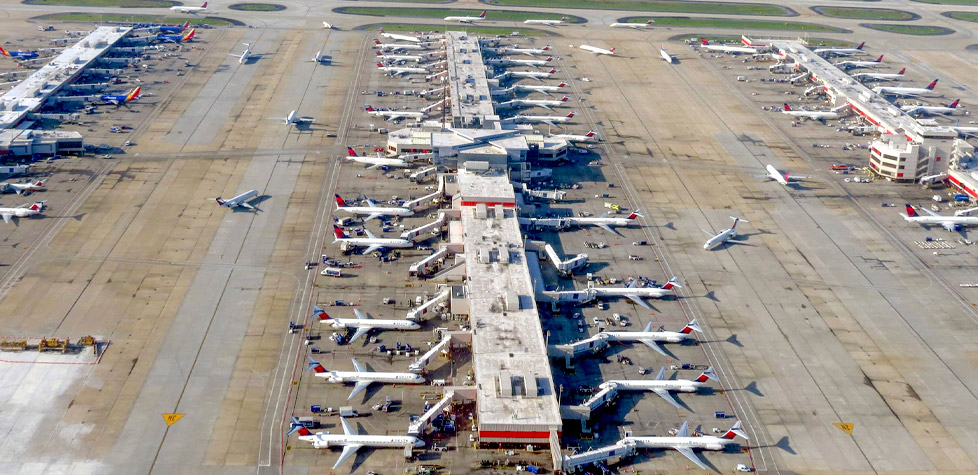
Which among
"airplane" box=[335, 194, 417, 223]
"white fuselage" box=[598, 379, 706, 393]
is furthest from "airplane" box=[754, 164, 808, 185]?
"white fuselage" box=[598, 379, 706, 393]

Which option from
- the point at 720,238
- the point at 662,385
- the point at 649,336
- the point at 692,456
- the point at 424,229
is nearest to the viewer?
the point at 692,456

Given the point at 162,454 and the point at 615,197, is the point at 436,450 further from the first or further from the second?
the point at 615,197

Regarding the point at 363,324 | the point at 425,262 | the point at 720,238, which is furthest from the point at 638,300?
the point at 363,324

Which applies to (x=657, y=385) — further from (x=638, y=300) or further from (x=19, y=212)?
(x=19, y=212)

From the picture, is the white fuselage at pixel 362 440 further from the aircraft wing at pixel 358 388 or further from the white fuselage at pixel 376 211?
the white fuselage at pixel 376 211

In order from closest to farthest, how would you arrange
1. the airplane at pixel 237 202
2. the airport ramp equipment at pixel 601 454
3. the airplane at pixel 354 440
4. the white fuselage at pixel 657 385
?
the airport ramp equipment at pixel 601 454, the airplane at pixel 354 440, the white fuselage at pixel 657 385, the airplane at pixel 237 202

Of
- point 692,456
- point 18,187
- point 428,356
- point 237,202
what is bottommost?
point 692,456

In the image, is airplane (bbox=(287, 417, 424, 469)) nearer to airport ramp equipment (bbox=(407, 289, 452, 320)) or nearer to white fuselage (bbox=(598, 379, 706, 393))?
white fuselage (bbox=(598, 379, 706, 393))

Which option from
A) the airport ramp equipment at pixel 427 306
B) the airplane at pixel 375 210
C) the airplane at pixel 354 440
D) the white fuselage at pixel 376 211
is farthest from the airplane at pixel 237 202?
the airplane at pixel 354 440
